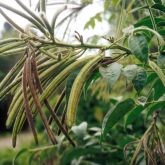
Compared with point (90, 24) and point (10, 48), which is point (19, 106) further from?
point (90, 24)

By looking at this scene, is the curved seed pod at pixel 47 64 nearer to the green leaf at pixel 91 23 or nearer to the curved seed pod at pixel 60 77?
the curved seed pod at pixel 60 77

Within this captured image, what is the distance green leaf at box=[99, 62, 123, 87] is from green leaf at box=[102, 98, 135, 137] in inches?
8.7

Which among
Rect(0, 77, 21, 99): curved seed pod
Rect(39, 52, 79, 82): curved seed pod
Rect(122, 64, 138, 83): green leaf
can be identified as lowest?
Rect(122, 64, 138, 83): green leaf

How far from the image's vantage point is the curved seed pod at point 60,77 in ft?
2.54

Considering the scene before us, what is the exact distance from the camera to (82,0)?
4.52 ft

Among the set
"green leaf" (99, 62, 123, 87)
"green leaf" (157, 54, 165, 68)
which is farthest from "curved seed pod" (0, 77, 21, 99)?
"green leaf" (157, 54, 165, 68)

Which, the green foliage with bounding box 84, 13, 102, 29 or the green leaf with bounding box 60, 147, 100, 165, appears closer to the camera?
the green foliage with bounding box 84, 13, 102, 29

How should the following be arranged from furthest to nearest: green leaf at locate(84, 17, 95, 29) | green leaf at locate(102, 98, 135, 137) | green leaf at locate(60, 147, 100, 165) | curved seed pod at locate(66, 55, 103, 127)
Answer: green leaf at locate(60, 147, 100, 165) < green leaf at locate(84, 17, 95, 29) < green leaf at locate(102, 98, 135, 137) < curved seed pod at locate(66, 55, 103, 127)

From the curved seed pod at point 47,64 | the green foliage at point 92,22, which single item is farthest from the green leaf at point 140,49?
the green foliage at point 92,22

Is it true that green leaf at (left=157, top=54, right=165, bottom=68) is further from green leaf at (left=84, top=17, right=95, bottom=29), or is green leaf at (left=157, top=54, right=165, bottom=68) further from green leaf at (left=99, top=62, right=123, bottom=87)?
green leaf at (left=84, top=17, right=95, bottom=29)

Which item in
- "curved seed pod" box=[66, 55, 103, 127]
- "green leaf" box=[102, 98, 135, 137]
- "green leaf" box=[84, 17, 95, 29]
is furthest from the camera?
"green leaf" box=[84, 17, 95, 29]

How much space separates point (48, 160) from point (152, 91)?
74 cm

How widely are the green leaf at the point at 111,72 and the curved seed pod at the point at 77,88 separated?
0.06ft

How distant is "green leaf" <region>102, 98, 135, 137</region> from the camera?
0.99m
